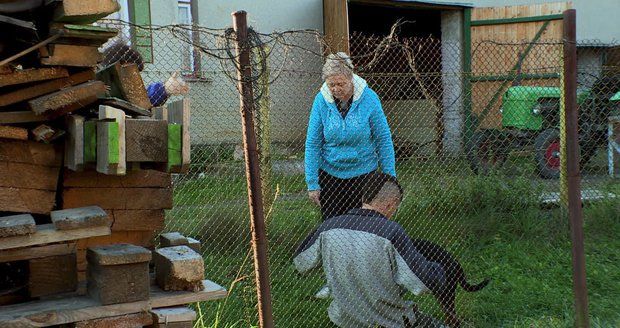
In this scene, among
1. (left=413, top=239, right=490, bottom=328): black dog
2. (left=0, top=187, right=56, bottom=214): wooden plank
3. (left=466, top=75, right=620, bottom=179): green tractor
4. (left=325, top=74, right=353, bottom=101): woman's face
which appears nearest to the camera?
(left=0, top=187, right=56, bottom=214): wooden plank

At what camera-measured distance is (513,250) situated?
6254mm

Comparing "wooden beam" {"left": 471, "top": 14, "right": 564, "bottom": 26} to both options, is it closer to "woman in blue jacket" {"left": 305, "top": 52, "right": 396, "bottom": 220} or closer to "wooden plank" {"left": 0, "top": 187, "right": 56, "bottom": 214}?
"woman in blue jacket" {"left": 305, "top": 52, "right": 396, "bottom": 220}

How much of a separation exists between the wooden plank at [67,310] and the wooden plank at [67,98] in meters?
0.67

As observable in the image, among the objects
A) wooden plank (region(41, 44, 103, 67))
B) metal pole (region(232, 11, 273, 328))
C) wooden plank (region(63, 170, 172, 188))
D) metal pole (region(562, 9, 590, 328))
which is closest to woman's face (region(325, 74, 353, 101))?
metal pole (region(232, 11, 273, 328))

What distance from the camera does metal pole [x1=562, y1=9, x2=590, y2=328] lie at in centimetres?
474

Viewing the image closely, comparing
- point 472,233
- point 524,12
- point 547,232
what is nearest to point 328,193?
point 472,233

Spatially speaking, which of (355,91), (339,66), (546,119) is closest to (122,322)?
(339,66)

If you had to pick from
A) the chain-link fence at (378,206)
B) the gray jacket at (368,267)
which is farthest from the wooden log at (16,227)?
the gray jacket at (368,267)

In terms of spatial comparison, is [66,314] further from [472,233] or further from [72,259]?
[472,233]

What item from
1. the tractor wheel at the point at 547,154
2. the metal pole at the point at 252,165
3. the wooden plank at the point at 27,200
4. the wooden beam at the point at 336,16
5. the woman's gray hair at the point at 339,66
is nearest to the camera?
the wooden plank at the point at 27,200

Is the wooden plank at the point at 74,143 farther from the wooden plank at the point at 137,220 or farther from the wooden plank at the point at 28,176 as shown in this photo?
the wooden plank at the point at 137,220

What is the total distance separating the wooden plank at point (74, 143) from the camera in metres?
2.70

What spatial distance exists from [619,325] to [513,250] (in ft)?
5.03

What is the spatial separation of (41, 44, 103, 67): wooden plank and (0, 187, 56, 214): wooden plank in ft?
1.53
